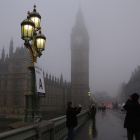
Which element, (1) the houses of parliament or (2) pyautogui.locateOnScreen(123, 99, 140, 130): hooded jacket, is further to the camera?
(1) the houses of parliament

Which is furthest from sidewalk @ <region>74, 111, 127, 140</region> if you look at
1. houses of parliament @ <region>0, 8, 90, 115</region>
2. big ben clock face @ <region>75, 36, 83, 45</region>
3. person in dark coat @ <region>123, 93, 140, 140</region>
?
big ben clock face @ <region>75, 36, 83, 45</region>

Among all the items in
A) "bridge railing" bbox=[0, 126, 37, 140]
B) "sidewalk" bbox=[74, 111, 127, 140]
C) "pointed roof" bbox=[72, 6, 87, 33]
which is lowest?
"sidewalk" bbox=[74, 111, 127, 140]

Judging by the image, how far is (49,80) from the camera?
74312mm

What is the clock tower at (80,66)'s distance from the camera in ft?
316

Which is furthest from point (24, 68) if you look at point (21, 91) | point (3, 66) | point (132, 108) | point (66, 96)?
point (132, 108)

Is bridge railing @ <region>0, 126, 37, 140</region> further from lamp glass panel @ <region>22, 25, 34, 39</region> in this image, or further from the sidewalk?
the sidewalk

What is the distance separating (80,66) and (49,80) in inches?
1151

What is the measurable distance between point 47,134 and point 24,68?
5311 cm

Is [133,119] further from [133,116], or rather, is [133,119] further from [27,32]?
[27,32]

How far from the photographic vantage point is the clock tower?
316ft

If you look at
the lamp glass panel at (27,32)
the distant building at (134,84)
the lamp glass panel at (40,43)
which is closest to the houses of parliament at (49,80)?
the distant building at (134,84)

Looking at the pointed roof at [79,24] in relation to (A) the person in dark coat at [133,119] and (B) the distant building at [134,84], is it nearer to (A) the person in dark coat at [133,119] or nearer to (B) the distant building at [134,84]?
(B) the distant building at [134,84]

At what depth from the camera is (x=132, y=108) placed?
6.10 metres

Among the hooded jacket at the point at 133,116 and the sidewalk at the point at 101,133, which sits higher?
the hooded jacket at the point at 133,116
